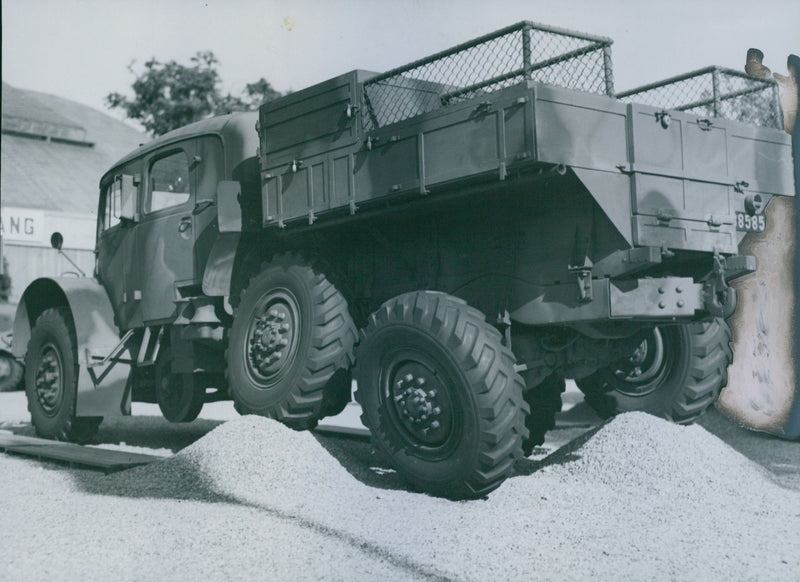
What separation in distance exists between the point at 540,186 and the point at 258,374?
2.60m

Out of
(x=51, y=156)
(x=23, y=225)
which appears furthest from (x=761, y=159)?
(x=51, y=156)

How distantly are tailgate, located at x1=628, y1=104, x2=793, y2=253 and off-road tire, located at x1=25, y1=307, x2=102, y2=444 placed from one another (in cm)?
533

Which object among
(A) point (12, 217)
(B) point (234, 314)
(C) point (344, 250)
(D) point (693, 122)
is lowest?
(B) point (234, 314)

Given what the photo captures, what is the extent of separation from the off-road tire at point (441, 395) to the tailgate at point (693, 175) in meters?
1.07

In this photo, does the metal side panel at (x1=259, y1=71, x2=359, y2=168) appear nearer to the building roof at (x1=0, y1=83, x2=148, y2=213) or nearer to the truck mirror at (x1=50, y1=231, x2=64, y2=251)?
the truck mirror at (x1=50, y1=231, x2=64, y2=251)

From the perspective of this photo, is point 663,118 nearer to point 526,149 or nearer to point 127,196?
point 526,149

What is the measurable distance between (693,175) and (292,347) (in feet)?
9.50

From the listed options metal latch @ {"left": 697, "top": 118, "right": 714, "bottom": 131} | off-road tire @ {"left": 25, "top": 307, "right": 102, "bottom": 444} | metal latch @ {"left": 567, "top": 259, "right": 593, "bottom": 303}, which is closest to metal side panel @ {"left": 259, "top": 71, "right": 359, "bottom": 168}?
metal latch @ {"left": 567, "top": 259, "right": 593, "bottom": 303}

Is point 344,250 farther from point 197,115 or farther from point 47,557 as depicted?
point 197,115

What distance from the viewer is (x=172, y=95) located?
2720 centimetres

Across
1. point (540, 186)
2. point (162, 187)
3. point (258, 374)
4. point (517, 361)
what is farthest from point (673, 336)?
point (162, 187)

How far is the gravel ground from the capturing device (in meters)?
4.23

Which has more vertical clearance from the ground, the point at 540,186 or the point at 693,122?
the point at 693,122

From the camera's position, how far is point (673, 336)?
23.0 feet
